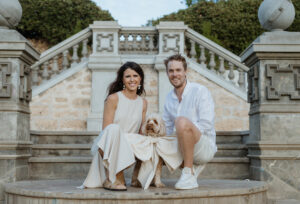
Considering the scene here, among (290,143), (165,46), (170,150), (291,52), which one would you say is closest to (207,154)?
(170,150)

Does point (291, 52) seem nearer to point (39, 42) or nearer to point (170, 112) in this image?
point (170, 112)

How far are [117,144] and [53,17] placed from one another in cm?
1215

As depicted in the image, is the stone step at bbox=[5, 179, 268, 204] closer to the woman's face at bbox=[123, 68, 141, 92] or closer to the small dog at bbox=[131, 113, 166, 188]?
the small dog at bbox=[131, 113, 166, 188]

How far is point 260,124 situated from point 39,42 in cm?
1235

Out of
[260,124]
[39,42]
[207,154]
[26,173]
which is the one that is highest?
[39,42]

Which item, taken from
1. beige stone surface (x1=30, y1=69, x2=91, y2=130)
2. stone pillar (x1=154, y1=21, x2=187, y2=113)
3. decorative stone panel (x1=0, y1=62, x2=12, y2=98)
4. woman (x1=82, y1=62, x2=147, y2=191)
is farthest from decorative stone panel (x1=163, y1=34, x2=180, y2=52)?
woman (x1=82, y1=62, x2=147, y2=191)

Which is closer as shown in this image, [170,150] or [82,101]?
[170,150]

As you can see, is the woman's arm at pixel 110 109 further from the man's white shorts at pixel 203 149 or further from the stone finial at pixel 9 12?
the stone finial at pixel 9 12

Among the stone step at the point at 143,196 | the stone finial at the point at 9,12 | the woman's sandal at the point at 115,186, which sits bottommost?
the stone step at the point at 143,196

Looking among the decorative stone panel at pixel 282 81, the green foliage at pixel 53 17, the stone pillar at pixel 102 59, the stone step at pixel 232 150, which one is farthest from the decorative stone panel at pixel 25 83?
the green foliage at pixel 53 17

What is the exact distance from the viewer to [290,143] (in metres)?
4.20

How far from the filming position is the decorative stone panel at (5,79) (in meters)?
4.21

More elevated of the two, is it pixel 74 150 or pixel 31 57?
pixel 31 57

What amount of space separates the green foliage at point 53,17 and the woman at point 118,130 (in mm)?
10853
